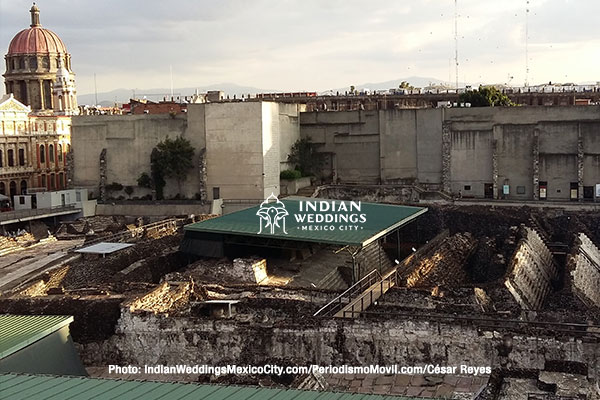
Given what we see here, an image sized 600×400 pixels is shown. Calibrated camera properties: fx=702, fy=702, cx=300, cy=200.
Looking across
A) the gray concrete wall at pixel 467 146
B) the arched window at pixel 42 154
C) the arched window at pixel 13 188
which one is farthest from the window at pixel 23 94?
the gray concrete wall at pixel 467 146

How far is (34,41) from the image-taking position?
7169 centimetres

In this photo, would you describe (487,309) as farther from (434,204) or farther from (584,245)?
(434,204)

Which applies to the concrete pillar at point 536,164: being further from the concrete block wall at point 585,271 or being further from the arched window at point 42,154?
the arched window at point 42,154

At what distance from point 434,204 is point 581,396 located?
30080mm

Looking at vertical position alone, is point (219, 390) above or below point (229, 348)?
above

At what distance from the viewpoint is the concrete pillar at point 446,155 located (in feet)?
164

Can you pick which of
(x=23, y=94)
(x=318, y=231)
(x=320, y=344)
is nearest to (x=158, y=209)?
(x=318, y=231)

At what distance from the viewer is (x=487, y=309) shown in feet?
72.7

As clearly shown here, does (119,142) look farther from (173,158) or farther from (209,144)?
(209,144)

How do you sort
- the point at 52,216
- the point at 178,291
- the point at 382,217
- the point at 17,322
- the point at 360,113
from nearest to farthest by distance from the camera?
1. the point at 17,322
2. the point at 178,291
3. the point at 382,217
4. the point at 52,216
5. the point at 360,113

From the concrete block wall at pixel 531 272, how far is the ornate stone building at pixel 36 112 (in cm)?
4346

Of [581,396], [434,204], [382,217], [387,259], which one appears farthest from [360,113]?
[581,396]

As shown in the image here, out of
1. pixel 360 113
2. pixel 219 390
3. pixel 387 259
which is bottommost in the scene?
pixel 387 259

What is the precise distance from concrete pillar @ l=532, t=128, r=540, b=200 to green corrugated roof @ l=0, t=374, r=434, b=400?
40038 millimetres
